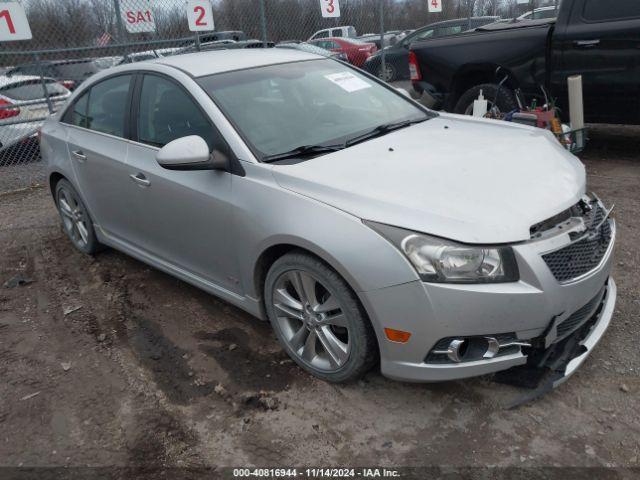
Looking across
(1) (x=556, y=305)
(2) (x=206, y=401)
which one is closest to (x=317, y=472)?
(2) (x=206, y=401)

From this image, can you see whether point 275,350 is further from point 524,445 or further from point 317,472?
point 524,445

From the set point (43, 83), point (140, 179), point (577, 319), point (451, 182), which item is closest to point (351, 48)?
point (43, 83)

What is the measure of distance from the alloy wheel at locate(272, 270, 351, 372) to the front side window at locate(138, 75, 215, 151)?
3.20 feet

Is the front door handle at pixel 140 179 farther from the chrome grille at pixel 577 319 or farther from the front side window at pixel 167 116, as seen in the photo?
the chrome grille at pixel 577 319

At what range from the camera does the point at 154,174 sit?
12.0ft

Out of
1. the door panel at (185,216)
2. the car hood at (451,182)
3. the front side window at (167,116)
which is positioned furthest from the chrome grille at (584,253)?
the front side window at (167,116)

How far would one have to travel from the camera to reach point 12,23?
7613 millimetres

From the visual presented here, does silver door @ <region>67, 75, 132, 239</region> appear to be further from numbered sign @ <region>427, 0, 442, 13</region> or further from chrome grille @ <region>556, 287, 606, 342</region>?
numbered sign @ <region>427, 0, 442, 13</region>

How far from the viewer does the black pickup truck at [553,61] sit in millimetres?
5941

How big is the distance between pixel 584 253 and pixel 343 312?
3.90 ft

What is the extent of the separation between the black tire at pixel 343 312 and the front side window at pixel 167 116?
2.89 feet

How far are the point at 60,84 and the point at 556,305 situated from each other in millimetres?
9157

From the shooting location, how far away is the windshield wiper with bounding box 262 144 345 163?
315 centimetres

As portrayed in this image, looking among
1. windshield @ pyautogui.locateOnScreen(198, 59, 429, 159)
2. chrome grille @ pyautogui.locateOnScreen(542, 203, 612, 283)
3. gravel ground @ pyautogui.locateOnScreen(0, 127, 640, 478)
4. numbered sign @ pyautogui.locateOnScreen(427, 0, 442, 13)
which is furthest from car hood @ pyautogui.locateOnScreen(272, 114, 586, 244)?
numbered sign @ pyautogui.locateOnScreen(427, 0, 442, 13)
